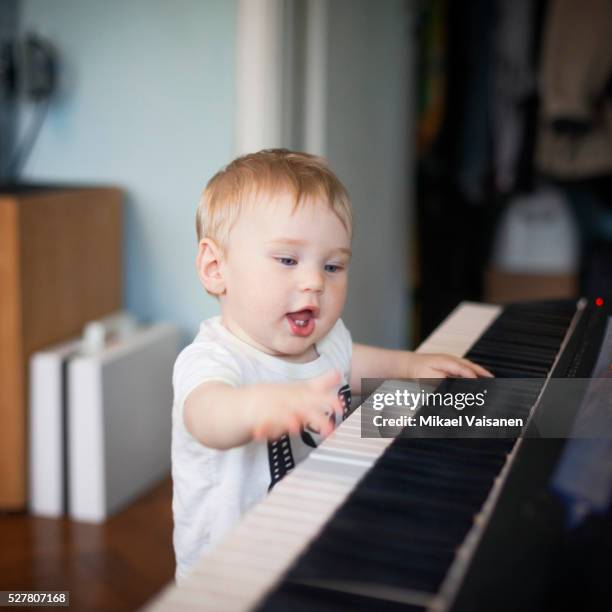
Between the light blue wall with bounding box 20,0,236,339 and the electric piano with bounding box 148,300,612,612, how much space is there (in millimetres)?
1780

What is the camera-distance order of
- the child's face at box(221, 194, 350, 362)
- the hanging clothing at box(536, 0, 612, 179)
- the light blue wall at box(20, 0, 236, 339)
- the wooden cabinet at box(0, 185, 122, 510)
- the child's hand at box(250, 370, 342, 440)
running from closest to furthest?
1. the child's hand at box(250, 370, 342, 440)
2. the child's face at box(221, 194, 350, 362)
3. the wooden cabinet at box(0, 185, 122, 510)
4. the light blue wall at box(20, 0, 236, 339)
5. the hanging clothing at box(536, 0, 612, 179)

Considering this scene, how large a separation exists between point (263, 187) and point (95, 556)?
1.38 metres

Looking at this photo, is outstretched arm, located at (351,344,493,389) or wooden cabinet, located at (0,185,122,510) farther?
wooden cabinet, located at (0,185,122,510)

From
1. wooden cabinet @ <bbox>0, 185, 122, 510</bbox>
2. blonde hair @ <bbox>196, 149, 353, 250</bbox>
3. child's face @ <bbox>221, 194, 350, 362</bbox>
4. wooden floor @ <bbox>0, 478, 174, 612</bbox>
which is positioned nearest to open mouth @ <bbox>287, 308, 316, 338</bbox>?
child's face @ <bbox>221, 194, 350, 362</bbox>

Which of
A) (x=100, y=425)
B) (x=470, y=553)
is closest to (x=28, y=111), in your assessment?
(x=100, y=425)

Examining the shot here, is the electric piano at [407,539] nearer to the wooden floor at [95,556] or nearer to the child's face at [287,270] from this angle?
the child's face at [287,270]

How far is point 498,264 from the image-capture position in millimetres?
3971

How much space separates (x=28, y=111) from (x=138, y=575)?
1414mm

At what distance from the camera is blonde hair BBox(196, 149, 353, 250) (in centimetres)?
92

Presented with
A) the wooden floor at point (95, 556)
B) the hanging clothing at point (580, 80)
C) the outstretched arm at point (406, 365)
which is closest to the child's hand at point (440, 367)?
the outstretched arm at point (406, 365)

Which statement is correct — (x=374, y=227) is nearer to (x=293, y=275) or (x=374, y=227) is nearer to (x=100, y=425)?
(x=100, y=425)

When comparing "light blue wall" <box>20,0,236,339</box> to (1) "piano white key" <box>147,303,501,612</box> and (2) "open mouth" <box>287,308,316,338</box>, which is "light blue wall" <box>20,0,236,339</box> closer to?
(2) "open mouth" <box>287,308,316,338</box>

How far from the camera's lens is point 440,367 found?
1.00 metres

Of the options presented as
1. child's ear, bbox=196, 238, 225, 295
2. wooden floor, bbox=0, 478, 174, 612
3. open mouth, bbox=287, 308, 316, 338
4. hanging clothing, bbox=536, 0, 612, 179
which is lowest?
wooden floor, bbox=0, 478, 174, 612
